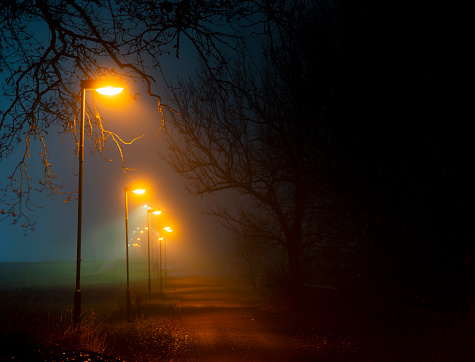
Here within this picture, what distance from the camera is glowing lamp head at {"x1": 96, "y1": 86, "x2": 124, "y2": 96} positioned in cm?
855

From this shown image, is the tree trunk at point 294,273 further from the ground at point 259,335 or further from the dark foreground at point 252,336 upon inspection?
the dark foreground at point 252,336

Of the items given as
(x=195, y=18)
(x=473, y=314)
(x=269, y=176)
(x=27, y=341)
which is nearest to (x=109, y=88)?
(x=195, y=18)

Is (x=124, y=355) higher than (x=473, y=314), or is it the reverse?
(x=473, y=314)

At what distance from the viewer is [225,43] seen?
595 cm

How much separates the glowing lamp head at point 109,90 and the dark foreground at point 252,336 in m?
4.61

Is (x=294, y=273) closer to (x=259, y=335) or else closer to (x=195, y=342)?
(x=259, y=335)

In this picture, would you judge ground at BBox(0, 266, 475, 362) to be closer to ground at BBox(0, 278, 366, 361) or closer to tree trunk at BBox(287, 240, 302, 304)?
ground at BBox(0, 278, 366, 361)

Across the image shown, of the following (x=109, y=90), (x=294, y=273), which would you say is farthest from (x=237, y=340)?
(x=109, y=90)

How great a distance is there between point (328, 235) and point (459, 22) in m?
11.9

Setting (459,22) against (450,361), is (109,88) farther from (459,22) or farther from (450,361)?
(450,361)

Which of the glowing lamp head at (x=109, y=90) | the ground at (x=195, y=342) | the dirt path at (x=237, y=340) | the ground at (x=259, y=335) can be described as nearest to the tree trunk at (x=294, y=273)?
the ground at (x=259, y=335)

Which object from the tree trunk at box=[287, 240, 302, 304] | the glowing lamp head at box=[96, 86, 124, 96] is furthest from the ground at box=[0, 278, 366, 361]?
the glowing lamp head at box=[96, 86, 124, 96]

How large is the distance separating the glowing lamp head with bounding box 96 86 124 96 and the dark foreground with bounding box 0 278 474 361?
15.1ft

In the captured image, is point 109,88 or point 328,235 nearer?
point 109,88
